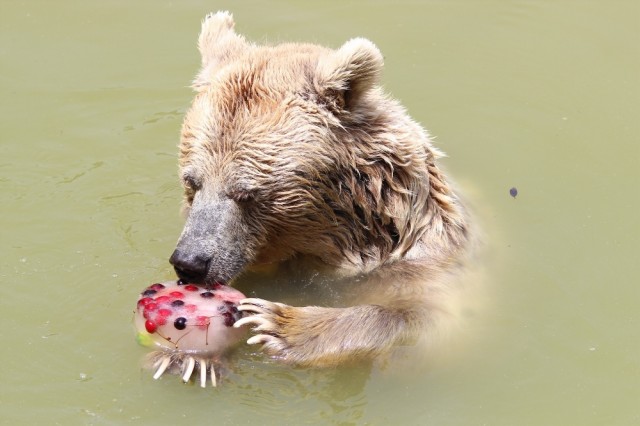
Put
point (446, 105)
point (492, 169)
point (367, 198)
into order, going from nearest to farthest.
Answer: point (367, 198) → point (492, 169) → point (446, 105)

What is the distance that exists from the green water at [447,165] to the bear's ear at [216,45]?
120cm

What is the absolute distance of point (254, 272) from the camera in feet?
20.9

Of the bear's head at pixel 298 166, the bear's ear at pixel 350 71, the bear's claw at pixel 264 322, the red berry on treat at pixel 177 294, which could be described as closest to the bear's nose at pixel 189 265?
the bear's head at pixel 298 166

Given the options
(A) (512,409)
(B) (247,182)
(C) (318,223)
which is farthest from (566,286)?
(B) (247,182)

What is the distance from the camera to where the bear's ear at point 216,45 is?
625cm

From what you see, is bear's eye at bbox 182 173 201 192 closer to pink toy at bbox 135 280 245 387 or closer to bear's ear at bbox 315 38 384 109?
pink toy at bbox 135 280 245 387

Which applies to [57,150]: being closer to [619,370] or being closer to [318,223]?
[318,223]

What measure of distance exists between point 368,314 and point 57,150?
3.32 m

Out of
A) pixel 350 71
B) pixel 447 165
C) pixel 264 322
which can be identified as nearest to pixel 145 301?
pixel 264 322

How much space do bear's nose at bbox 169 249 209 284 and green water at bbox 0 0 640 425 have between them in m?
0.55

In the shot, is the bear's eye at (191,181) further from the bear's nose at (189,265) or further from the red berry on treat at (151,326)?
the red berry on treat at (151,326)

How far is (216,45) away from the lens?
6.40 metres

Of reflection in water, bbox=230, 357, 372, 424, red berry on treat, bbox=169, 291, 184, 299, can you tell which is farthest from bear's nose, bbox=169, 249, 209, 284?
reflection in water, bbox=230, 357, 372, 424

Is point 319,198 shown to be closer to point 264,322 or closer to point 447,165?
point 264,322
